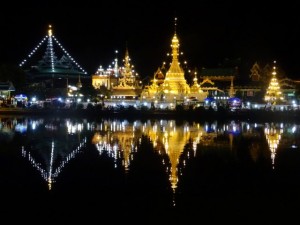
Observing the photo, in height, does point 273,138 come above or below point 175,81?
Answer: below

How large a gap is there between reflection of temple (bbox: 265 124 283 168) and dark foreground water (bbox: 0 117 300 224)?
1.3 inches

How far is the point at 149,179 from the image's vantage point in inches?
426

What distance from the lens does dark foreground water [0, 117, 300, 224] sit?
841cm

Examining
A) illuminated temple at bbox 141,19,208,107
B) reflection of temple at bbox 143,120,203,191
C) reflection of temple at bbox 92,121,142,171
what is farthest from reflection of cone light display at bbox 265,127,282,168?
illuminated temple at bbox 141,19,208,107

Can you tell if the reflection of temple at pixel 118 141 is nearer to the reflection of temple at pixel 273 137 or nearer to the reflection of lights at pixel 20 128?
the reflection of lights at pixel 20 128

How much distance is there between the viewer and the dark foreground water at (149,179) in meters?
8.41

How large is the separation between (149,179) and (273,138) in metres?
8.60

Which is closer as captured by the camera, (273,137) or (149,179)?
(149,179)

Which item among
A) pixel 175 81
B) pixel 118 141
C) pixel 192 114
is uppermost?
pixel 175 81

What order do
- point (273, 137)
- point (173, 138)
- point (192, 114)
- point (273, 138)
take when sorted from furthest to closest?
1. point (192, 114)
2. point (273, 137)
3. point (273, 138)
4. point (173, 138)

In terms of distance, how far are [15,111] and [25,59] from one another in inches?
894

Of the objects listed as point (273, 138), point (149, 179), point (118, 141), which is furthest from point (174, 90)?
point (149, 179)

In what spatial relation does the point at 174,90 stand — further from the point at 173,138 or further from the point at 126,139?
the point at 126,139

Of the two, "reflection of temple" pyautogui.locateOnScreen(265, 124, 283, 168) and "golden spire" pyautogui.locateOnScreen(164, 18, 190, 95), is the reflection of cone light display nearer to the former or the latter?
"reflection of temple" pyautogui.locateOnScreen(265, 124, 283, 168)
